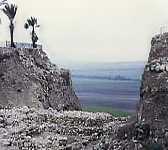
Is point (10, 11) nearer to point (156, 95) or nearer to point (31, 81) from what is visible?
point (31, 81)

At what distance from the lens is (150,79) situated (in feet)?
33.5

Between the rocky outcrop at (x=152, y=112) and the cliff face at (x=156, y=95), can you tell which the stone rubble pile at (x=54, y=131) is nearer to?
the rocky outcrop at (x=152, y=112)

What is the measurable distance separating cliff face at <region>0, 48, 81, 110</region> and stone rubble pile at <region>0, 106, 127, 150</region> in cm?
416

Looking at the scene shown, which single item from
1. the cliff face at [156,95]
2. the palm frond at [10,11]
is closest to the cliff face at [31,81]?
the palm frond at [10,11]

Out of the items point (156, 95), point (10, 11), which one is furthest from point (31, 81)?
point (156, 95)

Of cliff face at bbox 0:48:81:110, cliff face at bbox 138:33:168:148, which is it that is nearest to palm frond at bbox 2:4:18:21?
cliff face at bbox 0:48:81:110

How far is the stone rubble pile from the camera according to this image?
1180 centimetres

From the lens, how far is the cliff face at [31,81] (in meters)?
22.2

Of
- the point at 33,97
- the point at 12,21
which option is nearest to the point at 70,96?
the point at 33,97

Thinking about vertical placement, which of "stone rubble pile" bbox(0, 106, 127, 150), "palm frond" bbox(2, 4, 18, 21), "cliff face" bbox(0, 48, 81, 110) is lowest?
"stone rubble pile" bbox(0, 106, 127, 150)

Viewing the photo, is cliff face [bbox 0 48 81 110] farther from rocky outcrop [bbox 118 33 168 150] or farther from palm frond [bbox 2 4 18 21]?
rocky outcrop [bbox 118 33 168 150]

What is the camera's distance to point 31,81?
23.6m

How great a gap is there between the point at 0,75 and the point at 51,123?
343 inches

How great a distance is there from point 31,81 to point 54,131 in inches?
389
